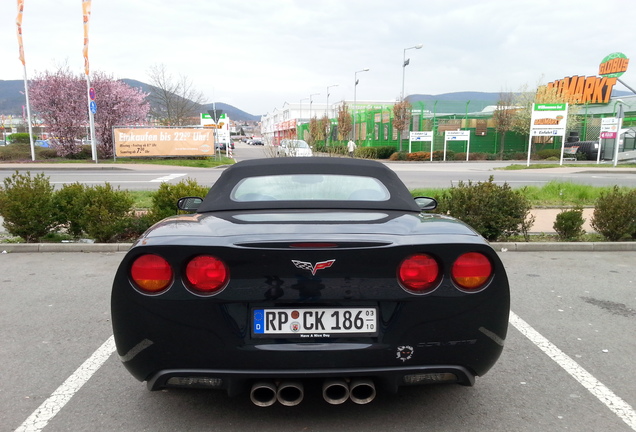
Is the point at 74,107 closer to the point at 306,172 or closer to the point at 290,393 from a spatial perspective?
the point at 306,172

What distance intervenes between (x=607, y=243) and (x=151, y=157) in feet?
75.0

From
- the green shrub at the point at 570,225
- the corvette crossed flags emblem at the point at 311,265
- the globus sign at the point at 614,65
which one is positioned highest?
the globus sign at the point at 614,65

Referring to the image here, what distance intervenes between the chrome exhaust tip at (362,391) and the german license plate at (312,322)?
24 cm

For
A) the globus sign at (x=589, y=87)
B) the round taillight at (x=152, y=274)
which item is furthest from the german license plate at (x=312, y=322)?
the globus sign at (x=589, y=87)

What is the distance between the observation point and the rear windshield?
11.1 feet

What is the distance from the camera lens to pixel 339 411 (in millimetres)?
2785

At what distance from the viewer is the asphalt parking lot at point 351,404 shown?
8.84 feet

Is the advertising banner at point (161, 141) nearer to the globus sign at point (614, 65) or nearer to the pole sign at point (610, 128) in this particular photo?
the pole sign at point (610, 128)

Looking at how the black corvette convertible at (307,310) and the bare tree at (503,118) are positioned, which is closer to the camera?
the black corvette convertible at (307,310)

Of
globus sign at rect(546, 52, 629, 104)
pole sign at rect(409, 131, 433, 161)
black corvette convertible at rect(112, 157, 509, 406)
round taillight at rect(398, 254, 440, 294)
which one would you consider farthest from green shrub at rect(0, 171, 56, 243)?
globus sign at rect(546, 52, 629, 104)

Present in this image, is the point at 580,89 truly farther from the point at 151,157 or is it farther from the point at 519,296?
the point at 519,296

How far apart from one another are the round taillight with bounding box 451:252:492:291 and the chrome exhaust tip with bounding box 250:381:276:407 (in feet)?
3.49

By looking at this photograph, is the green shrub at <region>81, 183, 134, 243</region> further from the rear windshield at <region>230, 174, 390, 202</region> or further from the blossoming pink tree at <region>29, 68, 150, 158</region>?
the blossoming pink tree at <region>29, 68, 150, 158</region>

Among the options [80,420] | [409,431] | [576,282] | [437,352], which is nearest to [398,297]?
[437,352]
